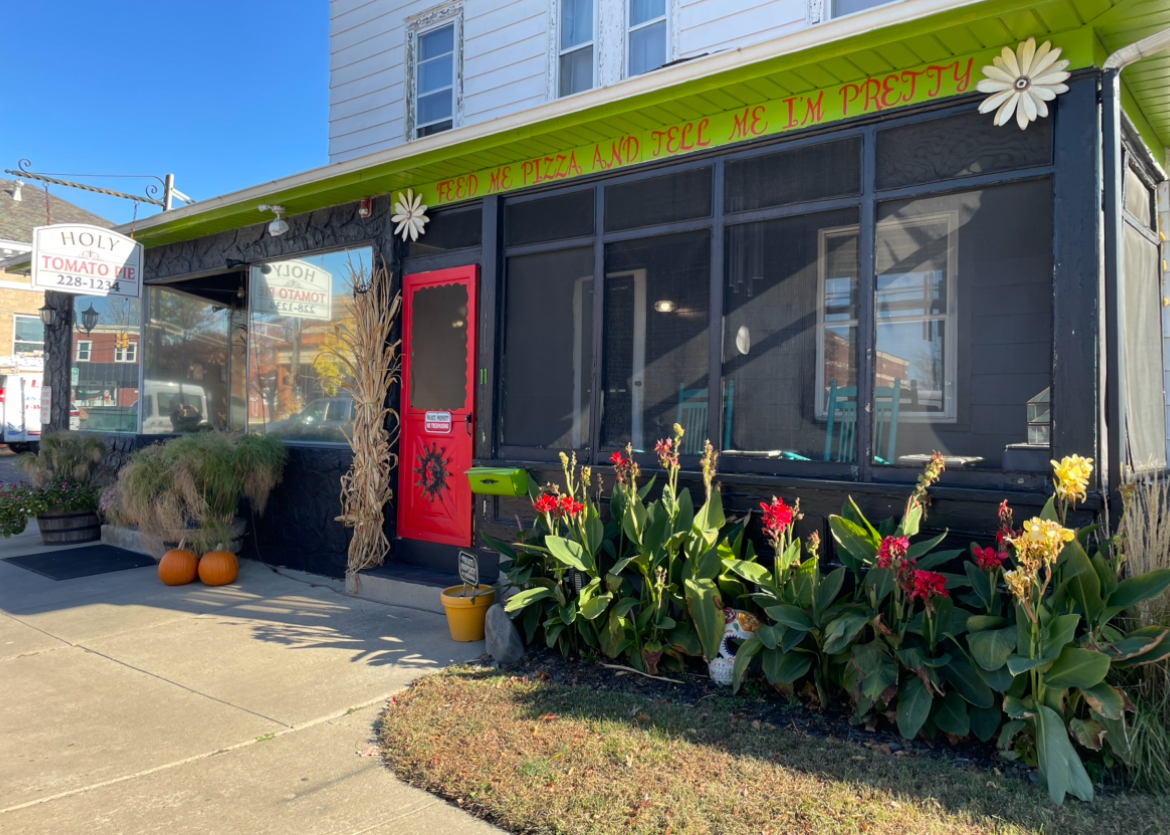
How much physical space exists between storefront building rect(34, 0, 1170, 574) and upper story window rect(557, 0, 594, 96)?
2178 mm

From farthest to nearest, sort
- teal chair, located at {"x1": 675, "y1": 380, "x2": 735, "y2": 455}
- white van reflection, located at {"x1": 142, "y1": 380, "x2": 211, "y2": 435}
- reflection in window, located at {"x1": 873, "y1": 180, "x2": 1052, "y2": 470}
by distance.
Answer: white van reflection, located at {"x1": 142, "y1": 380, "x2": 211, "y2": 435}, teal chair, located at {"x1": 675, "y1": 380, "x2": 735, "y2": 455}, reflection in window, located at {"x1": 873, "y1": 180, "x2": 1052, "y2": 470}

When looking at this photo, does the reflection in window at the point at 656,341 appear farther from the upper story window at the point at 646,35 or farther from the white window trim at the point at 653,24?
the upper story window at the point at 646,35

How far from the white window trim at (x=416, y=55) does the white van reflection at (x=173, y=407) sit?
13.6ft

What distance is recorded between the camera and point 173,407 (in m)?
10.0

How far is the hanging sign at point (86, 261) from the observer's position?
25.9ft

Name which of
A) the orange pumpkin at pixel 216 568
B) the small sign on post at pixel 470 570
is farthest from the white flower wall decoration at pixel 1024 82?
the orange pumpkin at pixel 216 568

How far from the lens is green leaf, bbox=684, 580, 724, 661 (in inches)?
163

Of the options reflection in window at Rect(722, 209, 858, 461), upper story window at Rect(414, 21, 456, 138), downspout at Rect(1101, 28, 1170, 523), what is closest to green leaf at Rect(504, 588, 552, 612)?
reflection in window at Rect(722, 209, 858, 461)

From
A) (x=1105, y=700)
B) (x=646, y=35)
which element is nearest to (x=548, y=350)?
(x=646, y=35)

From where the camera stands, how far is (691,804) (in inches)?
119

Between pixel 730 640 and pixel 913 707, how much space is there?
1.07m

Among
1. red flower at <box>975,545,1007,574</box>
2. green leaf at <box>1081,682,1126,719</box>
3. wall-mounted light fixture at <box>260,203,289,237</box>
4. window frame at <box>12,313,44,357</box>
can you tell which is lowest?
green leaf at <box>1081,682,1126,719</box>

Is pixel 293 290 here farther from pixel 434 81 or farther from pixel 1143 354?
pixel 1143 354

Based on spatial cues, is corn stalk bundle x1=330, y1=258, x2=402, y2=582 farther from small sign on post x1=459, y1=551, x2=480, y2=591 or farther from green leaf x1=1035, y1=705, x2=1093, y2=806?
green leaf x1=1035, y1=705, x2=1093, y2=806
